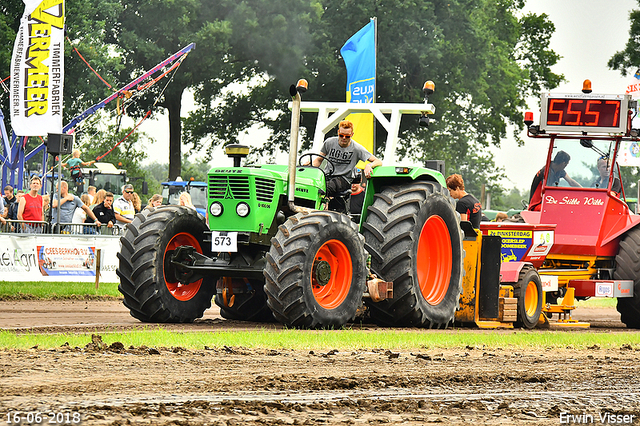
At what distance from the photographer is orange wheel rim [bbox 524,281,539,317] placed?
12.1 meters

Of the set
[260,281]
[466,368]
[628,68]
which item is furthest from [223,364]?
[628,68]

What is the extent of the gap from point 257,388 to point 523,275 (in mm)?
6915

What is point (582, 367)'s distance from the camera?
7.49 metres

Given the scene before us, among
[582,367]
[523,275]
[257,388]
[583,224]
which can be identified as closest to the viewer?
[257,388]

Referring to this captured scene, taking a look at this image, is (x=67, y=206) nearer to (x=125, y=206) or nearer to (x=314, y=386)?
(x=125, y=206)

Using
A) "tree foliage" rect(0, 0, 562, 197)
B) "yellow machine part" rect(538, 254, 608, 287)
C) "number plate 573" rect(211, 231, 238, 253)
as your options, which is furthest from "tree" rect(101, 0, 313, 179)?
"number plate 573" rect(211, 231, 238, 253)

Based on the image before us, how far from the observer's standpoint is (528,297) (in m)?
12.2

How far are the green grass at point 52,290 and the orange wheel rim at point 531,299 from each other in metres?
7.23

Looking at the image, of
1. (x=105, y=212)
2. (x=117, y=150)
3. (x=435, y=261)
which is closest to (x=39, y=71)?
(x=105, y=212)

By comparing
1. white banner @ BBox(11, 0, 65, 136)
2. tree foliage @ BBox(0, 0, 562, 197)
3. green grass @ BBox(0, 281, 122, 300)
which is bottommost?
green grass @ BBox(0, 281, 122, 300)

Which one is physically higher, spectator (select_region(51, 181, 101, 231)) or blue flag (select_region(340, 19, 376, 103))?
blue flag (select_region(340, 19, 376, 103))

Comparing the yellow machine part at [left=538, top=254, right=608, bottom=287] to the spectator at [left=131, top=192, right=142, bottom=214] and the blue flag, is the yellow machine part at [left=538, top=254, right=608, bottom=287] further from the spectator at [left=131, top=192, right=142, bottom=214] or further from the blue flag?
the spectator at [left=131, top=192, right=142, bottom=214]

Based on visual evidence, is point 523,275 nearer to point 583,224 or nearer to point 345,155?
point 583,224

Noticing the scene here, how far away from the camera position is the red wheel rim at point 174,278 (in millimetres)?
10211
